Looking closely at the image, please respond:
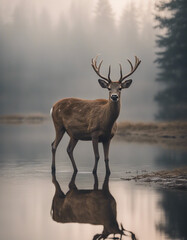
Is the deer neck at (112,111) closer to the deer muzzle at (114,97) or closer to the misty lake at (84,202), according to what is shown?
the deer muzzle at (114,97)

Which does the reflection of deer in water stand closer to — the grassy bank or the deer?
the deer

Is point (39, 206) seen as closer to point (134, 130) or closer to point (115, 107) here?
point (115, 107)

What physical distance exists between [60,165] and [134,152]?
4445mm

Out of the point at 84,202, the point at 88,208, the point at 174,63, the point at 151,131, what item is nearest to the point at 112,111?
the point at 84,202

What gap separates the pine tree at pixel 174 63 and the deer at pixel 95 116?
91.2 ft

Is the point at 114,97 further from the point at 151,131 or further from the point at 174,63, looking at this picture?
the point at 174,63

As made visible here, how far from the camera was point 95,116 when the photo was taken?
48.4ft

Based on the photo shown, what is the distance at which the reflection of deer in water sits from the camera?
8.95 metres

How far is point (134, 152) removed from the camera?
70.4 ft

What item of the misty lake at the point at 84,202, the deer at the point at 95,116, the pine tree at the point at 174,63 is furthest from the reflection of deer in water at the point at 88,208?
the pine tree at the point at 174,63

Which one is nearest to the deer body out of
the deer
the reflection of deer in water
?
the deer

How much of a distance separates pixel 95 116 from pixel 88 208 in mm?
4900

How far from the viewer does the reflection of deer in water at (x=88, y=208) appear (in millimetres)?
8945

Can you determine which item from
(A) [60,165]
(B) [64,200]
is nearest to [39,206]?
(B) [64,200]
